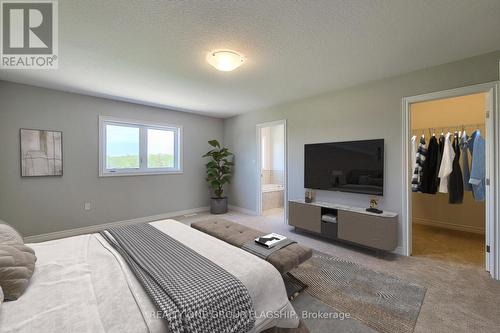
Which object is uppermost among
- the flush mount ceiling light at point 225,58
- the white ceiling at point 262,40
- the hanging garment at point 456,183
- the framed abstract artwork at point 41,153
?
the white ceiling at point 262,40

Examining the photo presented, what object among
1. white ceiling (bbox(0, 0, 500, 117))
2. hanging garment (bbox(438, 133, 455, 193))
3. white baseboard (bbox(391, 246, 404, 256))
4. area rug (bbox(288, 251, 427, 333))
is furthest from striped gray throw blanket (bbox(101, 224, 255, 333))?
hanging garment (bbox(438, 133, 455, 193))

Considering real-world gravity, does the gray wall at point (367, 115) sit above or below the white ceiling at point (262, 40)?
below

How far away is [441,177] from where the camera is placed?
317 centimetres

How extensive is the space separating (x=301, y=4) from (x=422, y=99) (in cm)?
214

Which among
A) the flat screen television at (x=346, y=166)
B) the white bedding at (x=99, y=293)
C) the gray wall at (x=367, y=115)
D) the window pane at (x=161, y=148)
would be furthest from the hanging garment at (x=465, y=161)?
the window pane at (x=161, y=148)

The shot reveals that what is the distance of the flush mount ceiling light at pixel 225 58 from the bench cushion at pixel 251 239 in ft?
5.92

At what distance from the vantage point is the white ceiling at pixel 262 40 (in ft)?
5.56

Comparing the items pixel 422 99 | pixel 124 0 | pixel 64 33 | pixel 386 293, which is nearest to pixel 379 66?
pixel 422 99

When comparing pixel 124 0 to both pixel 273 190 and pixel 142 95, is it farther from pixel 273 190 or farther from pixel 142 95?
pixel 273 190

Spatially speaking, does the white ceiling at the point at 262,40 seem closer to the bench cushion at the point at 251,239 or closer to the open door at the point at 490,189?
the open door at the point at 490,189

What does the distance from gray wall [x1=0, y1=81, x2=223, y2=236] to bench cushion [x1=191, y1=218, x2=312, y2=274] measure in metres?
2.30

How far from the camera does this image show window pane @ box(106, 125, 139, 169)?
13.4 feet

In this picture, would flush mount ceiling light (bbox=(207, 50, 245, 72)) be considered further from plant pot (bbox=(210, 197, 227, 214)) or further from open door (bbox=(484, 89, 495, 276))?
plant pot (bbox=(210, 197, 227, 214))

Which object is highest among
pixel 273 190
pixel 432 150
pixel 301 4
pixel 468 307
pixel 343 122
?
pixel 301 4
